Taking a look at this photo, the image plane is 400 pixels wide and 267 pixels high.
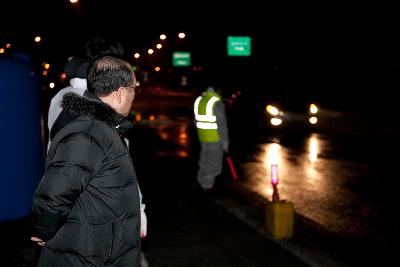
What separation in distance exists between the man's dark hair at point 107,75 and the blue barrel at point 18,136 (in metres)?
3.43

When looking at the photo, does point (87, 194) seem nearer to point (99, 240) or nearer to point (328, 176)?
point (99, 240)

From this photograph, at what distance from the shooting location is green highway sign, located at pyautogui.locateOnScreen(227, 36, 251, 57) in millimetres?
38300

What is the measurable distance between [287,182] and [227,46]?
30.0 meters

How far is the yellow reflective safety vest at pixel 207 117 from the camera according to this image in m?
8.45

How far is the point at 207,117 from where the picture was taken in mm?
8500

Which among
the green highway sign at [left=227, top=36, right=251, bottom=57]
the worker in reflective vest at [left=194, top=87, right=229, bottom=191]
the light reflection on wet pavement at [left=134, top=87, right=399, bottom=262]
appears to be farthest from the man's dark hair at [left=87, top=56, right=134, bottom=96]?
the green highway sign at [left=227, top=36, right=251, bottom=57]

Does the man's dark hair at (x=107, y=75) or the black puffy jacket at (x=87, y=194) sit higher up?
the man's dark hair at (x=107, y=75)

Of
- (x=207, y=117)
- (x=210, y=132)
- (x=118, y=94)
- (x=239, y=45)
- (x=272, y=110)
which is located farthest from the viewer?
(x=239, y=45)

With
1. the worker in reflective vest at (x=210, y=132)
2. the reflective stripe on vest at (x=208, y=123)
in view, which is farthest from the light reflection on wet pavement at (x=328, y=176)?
the reflective stripe on vest at (x=208, y=123)

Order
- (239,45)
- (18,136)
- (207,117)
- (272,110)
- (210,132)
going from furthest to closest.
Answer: (239,45) → (272,110) → (210,132) → (207,117) → (18,136)

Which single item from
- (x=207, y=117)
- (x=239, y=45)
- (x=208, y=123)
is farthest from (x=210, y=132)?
(x=239, y=45)

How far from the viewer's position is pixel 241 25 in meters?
39.0

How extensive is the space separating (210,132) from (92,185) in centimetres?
623

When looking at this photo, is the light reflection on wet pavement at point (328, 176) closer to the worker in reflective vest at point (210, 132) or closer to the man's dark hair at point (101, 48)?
the worker in reflective vest at point (210, 132)
